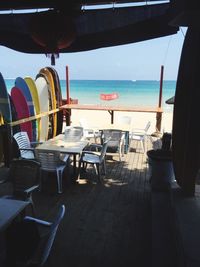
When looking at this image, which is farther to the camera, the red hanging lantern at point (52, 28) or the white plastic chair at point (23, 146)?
the white plastic chair at point (23, 146)

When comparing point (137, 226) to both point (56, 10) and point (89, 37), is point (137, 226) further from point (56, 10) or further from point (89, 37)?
point (56, 10)

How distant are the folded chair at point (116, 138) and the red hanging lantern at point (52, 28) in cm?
328

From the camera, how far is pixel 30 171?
3.09m

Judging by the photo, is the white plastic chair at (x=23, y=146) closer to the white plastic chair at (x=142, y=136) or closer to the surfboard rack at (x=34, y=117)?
the surfboard rack at (x=34, y=117)

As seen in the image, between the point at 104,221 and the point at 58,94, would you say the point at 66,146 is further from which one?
the point at 58,94

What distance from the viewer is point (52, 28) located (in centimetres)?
236

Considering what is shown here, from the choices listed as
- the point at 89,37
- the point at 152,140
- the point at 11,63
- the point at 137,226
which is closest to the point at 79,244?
the point at 137,226

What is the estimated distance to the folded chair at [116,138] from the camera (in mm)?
5668

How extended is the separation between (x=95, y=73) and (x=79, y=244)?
182ft

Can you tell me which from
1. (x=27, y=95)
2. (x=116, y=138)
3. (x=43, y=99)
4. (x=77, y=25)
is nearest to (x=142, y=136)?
(x=116, y=138)

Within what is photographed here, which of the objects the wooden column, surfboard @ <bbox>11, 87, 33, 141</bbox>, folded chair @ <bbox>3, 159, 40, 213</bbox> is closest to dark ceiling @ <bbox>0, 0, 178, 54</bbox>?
the wooden column

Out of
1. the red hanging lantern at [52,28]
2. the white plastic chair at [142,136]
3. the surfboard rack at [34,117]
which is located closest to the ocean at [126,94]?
the white plastic chair at [142,136]

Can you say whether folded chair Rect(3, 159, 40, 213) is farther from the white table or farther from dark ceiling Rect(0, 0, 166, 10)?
dark ceiling Rect(0, 0, 166, 10)

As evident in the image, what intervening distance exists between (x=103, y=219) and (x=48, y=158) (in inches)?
51.4
